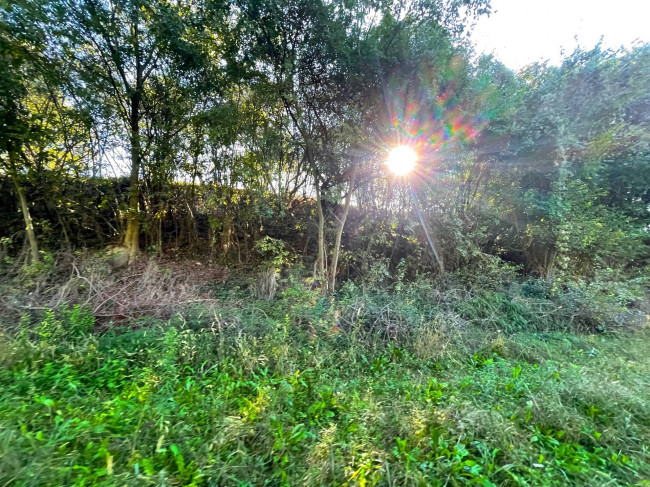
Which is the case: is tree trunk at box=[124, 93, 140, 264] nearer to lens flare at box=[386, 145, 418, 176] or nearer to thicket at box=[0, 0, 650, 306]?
thicket at box=[0, 0, 650, 306]

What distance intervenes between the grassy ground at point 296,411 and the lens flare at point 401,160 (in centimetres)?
327

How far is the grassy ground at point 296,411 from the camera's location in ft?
5.17

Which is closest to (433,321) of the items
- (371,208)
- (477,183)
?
(371,208)

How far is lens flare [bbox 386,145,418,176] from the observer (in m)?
4.62

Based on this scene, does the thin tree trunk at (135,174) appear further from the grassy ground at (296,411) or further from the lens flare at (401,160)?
the lens flare at (401,160)

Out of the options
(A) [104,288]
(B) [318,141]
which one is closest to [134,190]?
(A) [104,288]

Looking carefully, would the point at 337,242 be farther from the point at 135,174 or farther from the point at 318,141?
the point at 135,174

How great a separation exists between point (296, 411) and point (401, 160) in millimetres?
4413

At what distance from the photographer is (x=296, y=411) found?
7.09 feet

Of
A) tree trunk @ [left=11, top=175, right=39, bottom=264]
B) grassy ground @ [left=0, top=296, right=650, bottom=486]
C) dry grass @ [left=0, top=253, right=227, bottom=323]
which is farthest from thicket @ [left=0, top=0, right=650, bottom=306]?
grassy ground @ [left=0, top=296, right=650, bottom=486]

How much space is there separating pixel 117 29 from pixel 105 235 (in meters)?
3.77

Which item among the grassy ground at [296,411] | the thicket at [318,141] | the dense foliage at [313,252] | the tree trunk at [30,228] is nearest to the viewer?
the grassy ground at [296,411]

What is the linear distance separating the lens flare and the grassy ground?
327 cm

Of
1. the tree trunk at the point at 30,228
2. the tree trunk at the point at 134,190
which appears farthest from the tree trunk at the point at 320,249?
the tree trunk at the point at 30,228
